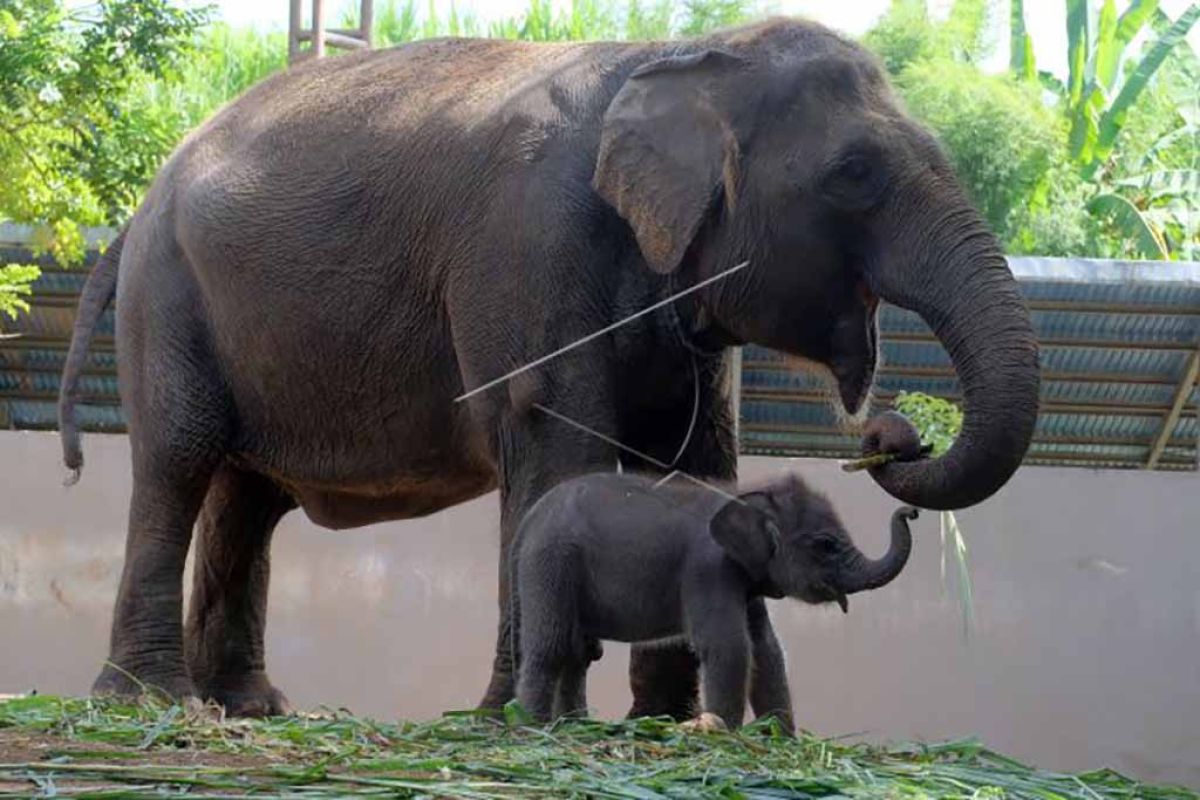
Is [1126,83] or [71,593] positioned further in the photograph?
[1126,83]

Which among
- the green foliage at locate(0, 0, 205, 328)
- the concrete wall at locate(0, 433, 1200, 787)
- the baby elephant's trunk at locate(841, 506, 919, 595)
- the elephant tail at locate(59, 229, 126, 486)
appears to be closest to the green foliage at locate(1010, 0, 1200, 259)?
the concrete wall at locate(0, 433, 1200, 787)

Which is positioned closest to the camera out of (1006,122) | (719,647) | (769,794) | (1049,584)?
(769,794)

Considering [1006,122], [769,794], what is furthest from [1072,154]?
[769,794]

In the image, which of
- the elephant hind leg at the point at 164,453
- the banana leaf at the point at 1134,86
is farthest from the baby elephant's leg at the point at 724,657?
the banana leaf at the point at 1134,86

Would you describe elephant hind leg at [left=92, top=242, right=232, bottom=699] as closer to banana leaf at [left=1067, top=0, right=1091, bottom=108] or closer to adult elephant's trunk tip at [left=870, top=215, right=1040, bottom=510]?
adult elephant's trunk tip at [left=870, top=215, right=1040, bottom=510]

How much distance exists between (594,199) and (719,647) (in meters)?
1.39

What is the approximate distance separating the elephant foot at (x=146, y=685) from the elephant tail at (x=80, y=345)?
96 centimetres

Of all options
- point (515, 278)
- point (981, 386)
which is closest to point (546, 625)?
point (515, 278)

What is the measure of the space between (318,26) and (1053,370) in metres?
4.90

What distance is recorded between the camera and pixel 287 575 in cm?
1425

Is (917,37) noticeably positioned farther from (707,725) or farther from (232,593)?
(707,725)

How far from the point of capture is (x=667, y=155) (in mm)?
6824

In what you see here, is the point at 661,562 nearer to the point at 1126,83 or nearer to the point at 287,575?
the point at 287,575

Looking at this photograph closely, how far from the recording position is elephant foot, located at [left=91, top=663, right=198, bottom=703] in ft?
26.5
